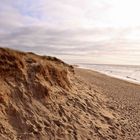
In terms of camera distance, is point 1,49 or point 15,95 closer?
point 15,95

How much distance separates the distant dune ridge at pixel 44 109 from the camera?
323 inches

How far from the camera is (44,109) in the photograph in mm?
9125

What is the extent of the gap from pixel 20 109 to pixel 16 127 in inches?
24.5

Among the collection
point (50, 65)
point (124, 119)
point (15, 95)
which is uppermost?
point (50, 65)

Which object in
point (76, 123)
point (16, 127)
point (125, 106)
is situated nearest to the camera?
point (16, 127)

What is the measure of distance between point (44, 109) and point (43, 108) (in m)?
0.04

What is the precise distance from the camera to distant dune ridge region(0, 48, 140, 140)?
8195 millimetres

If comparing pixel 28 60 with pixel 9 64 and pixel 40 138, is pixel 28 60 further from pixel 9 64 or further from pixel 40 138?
pixel 40 138

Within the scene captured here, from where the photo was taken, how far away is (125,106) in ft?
44.6

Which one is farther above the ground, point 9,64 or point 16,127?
point 9,64

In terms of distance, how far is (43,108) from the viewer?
30.0 feet

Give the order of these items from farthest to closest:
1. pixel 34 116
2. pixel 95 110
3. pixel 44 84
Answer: pixel 95 110 < pixel 44 84 < pixel 34 116

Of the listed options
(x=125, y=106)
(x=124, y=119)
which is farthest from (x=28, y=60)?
(x=125, y=106)

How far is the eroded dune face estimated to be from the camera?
8.19m
